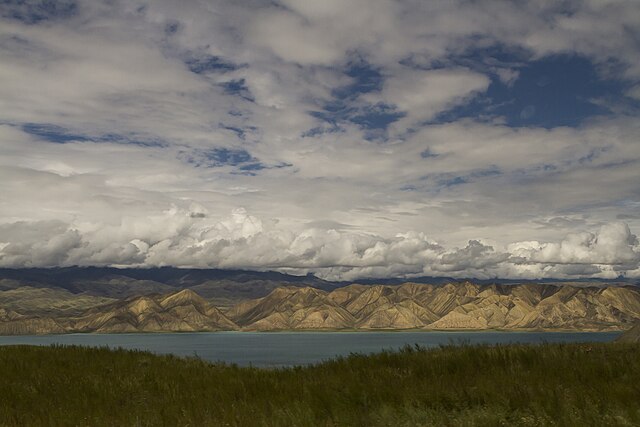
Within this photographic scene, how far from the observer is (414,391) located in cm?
1069

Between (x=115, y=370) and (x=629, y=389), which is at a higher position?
(x=629, y=389)

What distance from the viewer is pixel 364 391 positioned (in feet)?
35.5

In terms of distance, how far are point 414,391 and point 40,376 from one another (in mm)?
11677

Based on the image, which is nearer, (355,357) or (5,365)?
(355,357)

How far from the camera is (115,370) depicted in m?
18.0

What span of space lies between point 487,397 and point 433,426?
7.88 feet

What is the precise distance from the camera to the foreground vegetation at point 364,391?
870 centimetres

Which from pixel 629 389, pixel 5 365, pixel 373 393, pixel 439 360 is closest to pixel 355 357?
pixel 439 360

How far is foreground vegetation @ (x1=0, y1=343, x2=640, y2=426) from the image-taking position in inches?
342

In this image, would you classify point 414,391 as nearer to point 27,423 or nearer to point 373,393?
point 373,393

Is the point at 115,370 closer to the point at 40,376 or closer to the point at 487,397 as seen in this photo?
the point at 40,376

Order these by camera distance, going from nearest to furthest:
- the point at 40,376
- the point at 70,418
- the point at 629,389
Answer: the point at 629,389 → the point at 70,418 → the point at 40,376

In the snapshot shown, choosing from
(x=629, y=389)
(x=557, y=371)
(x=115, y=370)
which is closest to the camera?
(x=629, y=389)

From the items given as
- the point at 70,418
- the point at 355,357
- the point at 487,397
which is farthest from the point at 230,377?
the point at 487,397
